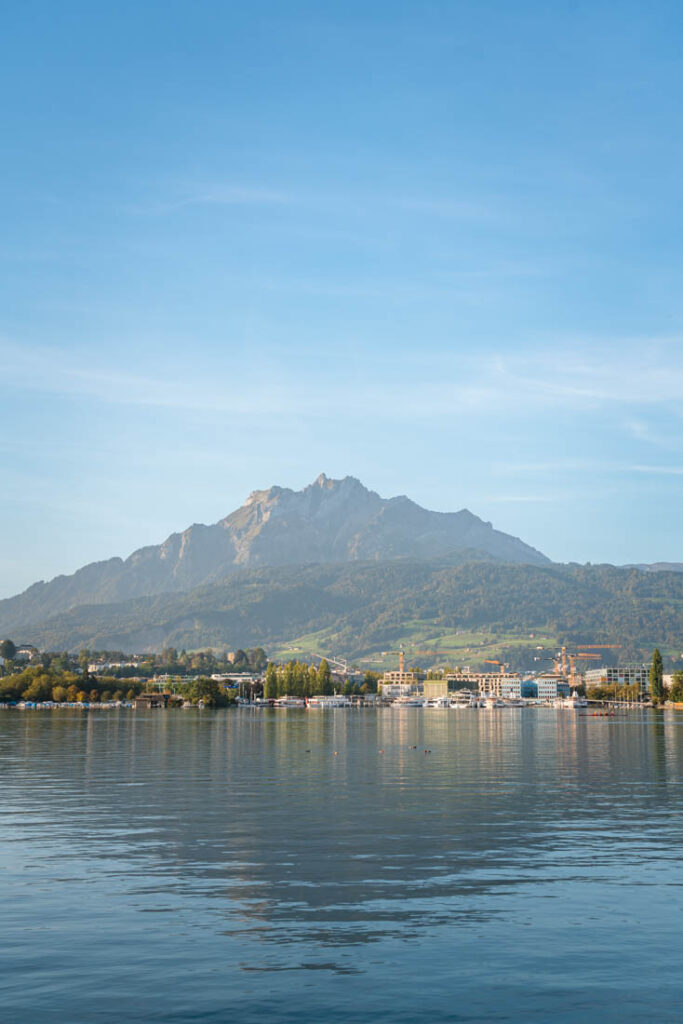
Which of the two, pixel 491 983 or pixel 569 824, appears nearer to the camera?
pixel 491 983

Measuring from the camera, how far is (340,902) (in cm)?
3150

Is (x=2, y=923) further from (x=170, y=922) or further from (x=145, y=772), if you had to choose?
(x=145, y=772)

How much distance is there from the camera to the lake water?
75.7 feet

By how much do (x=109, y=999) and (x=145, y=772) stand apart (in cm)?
5691

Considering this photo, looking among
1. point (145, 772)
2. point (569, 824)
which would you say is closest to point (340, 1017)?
point (569, 824)

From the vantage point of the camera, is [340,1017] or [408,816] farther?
[408,816]

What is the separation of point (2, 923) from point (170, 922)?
4.82 m

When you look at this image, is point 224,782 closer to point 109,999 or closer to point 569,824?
point 569,824

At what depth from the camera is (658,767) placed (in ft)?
273

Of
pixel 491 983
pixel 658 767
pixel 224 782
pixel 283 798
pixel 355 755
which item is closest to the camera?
pixel 491 983

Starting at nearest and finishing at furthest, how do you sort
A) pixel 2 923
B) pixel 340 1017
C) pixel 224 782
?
pixel 340 1017
pixel 2 923
pixel 224 782

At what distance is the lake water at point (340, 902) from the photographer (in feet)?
75.7

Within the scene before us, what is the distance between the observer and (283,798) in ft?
195

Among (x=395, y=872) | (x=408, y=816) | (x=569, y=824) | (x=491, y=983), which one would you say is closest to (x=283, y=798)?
(x=408, y=816)
